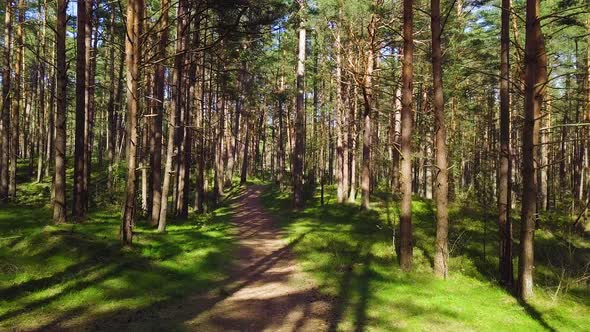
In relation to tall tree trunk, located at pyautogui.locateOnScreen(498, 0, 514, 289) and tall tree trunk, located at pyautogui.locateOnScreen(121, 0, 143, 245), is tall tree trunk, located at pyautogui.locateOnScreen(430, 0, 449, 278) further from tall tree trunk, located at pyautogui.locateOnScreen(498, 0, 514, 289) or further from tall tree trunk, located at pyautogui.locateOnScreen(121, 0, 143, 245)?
tall tree trunk, located at pyautogui.locateOnScreen(121, 0, 143, 245)

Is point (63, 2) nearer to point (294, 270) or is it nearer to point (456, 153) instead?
point (294, 270)

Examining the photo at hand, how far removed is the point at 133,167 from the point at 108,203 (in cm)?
1158

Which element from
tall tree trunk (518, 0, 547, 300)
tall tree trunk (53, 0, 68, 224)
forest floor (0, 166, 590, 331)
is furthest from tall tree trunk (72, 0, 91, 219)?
tall tree trunk (518, 0, 547, 300)

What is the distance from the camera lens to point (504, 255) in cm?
1097

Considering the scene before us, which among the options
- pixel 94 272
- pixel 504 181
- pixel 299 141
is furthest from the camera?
pixel 299 141

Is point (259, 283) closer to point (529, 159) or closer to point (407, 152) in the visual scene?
point (407, 152)

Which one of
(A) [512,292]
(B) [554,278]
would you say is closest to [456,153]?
(B) [554,278]

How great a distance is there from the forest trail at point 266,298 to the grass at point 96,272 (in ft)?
1.83

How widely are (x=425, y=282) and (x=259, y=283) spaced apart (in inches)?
163

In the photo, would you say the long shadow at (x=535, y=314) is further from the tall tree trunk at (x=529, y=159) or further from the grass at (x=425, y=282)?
the tall tree trunk at (x=529, y=159)

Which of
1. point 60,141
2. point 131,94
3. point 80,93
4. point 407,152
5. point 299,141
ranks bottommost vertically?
point 407,152

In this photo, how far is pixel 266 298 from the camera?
9.21m

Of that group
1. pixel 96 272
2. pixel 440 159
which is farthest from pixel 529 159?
pixel 96 272

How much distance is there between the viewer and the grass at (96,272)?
7.63 m
